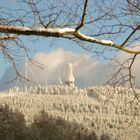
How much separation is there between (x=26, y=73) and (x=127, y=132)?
127975 millimetres

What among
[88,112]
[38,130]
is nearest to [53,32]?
[38,130]

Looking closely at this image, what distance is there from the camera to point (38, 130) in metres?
107

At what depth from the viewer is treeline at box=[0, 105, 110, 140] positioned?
9381 centimetres

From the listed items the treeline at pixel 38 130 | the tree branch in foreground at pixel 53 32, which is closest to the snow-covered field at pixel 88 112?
the treeline at pixel 38 130

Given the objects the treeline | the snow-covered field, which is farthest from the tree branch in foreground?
the snow-covered field

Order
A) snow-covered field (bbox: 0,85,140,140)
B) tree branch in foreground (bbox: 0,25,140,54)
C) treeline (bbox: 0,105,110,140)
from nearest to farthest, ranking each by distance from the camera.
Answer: tree branch in foreground (bbox: 0,25,140,54)
treeline (bbox: 0,105,110,140)
snow-covered field (bbox: 0,85,140,140)

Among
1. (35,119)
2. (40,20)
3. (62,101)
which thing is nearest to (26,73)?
(40,20)

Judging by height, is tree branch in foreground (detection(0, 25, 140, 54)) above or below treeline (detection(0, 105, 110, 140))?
above

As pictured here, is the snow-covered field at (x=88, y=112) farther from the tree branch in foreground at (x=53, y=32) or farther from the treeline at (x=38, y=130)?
the tree branch in foreground at (x=53, y=32)

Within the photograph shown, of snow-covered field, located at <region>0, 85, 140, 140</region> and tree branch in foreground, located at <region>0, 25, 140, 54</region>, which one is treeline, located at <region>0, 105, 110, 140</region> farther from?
tree branch in foreground, located at <region>0, 25, 140, 54</region>

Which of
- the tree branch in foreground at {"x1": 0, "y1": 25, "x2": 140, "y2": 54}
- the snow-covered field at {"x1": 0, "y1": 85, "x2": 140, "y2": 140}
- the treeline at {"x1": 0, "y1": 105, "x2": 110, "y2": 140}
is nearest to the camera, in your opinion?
the tree branch in foreground at {"x1": 0, "y1": 25, "x2": 140, "y2": 54}

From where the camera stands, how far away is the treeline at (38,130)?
93.8 meters

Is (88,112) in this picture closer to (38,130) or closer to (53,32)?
(38,130)

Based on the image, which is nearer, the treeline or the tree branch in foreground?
the tree branch in foreground
